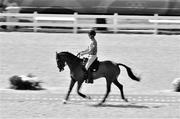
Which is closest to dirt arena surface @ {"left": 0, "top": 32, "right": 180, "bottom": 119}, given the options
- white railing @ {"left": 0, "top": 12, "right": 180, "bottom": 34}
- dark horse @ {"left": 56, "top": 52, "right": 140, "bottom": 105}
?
dark horse @ {"left": 56, "top": 52, "right": 140, "bottom": 105}

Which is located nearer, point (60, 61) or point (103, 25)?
point (60, 61)

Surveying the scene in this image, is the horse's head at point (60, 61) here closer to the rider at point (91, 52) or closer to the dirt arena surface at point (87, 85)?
the rider at point (91, 52)

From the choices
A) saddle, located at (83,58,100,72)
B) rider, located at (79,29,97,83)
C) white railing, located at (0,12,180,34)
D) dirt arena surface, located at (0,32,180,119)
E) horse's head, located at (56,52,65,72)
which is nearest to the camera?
dirt arena surface, located at (0,32,180,119)

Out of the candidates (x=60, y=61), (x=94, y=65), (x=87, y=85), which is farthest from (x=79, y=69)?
(x=87, y=85)

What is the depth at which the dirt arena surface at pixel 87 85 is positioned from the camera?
13.9 meters

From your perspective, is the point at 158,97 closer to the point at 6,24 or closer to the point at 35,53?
the point at 35,53

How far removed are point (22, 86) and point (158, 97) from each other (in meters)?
4.10

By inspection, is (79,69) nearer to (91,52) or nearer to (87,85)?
(91,52)

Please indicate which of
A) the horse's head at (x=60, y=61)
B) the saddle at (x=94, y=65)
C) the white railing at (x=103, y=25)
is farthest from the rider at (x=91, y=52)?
the white railing at (x=103, y=25)

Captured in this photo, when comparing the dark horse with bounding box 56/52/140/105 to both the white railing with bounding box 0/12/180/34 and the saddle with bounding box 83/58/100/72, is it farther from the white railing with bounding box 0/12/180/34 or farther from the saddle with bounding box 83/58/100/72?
the white railing with bounding box 0/12/180/34

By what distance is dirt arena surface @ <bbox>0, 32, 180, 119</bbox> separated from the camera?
1391 centimetres

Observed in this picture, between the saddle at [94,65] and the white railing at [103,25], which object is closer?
the saddle at [94,65]

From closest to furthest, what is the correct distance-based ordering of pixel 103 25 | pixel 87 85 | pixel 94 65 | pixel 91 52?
pixel 91 52
pixel 94 65
pixel 87 85
pixel 103 25

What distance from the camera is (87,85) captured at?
19875 mm
